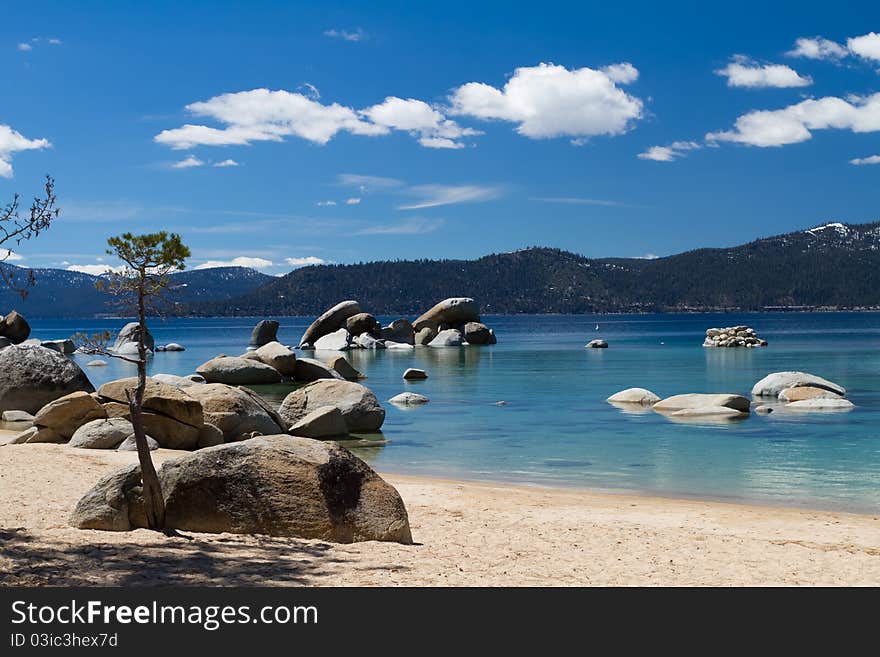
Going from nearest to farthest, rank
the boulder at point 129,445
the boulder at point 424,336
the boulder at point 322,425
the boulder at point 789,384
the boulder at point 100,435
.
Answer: the boulder at point 129,445
the boulder at point 100,435
the boulder at point 322,425
the boulder at point 789,384
the boulder at point 424,336

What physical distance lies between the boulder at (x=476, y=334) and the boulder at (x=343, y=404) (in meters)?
59.9

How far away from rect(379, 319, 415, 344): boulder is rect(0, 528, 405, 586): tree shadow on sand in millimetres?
73012

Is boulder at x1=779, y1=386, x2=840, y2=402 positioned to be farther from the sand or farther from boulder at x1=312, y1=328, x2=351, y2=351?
boulder at x1=312, y1=328, x2=351, y2=351

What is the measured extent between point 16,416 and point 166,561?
19263mm

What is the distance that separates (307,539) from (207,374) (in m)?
31.7

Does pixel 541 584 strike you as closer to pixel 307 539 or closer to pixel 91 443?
pixel 307 539

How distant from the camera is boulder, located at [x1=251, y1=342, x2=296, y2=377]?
42406 millimetres

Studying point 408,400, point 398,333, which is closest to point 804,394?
point 408,400

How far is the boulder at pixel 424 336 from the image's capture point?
8325cm

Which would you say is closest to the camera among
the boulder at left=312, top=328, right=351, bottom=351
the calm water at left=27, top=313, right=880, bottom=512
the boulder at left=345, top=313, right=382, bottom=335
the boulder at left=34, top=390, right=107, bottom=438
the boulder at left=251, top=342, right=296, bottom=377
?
the calm water at left=27, top=313, right=880, bottom=512

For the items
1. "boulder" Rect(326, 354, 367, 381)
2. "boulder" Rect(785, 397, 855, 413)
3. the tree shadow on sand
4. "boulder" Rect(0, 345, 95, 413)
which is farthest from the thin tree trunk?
"boulder" Rect(326, 354, 367, 381)

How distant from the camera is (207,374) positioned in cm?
3956

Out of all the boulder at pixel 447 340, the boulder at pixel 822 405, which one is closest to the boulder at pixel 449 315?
the boulder at pixel 447 340

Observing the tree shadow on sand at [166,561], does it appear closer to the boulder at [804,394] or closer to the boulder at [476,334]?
the boulder at [804,394]
